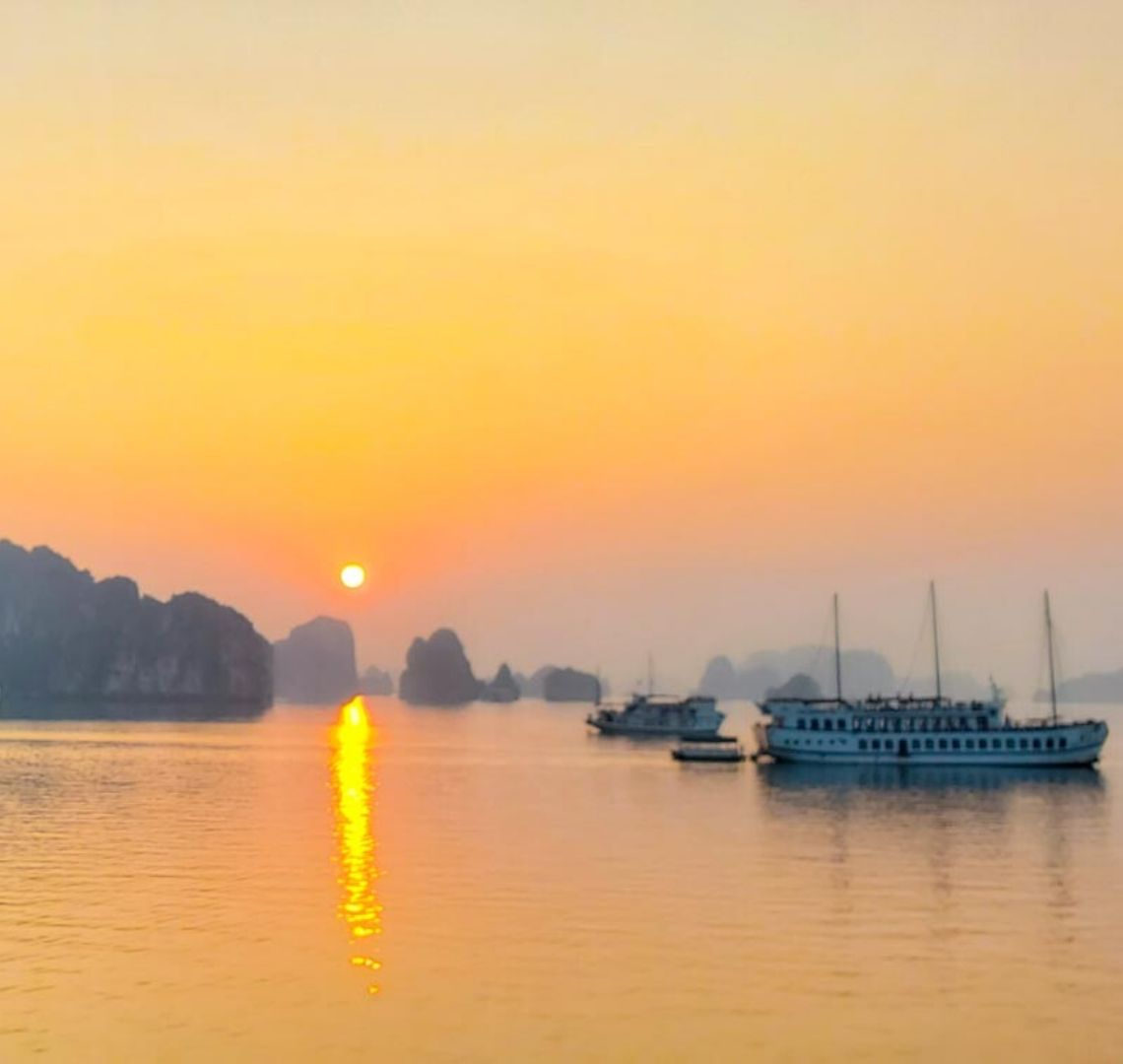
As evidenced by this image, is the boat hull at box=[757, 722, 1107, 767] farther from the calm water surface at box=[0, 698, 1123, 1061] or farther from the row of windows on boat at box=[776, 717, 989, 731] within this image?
the calm water surface at box=[0, 698, 1123, 1061]

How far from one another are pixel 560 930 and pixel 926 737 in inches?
3896

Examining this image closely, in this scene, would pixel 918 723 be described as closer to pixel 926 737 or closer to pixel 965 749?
pixel 926 737

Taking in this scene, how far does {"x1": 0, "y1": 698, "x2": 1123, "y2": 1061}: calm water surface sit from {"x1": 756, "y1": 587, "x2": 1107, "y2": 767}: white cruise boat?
33817mm

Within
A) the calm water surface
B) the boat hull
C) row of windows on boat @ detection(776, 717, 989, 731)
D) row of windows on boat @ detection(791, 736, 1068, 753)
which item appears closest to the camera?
the calm water surface

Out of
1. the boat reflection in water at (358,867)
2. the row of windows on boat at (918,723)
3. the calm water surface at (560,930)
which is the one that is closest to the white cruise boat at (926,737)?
the row of windows on boat at (918,723)

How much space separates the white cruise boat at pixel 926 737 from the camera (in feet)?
474

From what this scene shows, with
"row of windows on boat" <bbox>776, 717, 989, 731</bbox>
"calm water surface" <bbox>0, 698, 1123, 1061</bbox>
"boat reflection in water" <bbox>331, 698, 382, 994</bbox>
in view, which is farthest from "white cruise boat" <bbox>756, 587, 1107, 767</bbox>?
"boat reflection in water" <bbox>331, 698, 382, 994</bbox>

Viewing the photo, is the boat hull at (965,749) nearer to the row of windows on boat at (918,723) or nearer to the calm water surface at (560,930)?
the row of windows on boat at (918,723)

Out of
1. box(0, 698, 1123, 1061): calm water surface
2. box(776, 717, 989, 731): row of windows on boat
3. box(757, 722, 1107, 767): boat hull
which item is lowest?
box(0, 698, 1123, 1061): calm water surface

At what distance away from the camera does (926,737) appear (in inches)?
5704

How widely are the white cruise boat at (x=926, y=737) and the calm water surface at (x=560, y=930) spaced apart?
111 ft

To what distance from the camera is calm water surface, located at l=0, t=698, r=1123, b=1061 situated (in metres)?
39.8

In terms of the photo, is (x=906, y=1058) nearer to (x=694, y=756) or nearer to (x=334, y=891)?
(x=334, y=891)

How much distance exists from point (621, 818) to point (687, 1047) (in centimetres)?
6050
